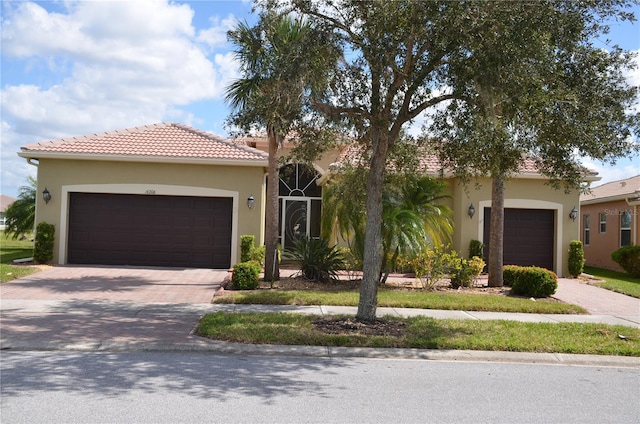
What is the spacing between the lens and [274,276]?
49.9 ft

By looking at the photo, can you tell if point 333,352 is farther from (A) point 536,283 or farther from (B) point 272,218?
(A) point 536,283

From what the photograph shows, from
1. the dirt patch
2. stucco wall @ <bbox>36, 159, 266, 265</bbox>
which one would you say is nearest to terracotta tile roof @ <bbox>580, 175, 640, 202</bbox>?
stucco wall @ <bbox>36, 159, 266, 265</bbox>

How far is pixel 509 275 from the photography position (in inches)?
607

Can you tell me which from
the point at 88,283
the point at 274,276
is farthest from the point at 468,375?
the point at 88,283

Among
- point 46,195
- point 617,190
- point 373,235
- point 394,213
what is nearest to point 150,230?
point 46,195

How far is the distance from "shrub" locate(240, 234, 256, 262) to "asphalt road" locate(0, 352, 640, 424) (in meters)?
9.15

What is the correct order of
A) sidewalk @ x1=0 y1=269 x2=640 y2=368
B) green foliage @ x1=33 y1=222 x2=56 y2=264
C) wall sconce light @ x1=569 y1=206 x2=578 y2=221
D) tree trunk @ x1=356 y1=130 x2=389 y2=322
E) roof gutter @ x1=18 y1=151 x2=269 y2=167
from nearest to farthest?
sidewalk @ x1=0 y1=269 x2=640 y2=368
tree trunk @ x1=356 y1=130 x2=389 y2=322
green foliage @ x1=33 y1=222 x2=56 y2=264
roof gutter @ x1=18 y1=151 x2=269 y2=167
wall sconce light @ x1=569 y1=206 x2=578 y2=221

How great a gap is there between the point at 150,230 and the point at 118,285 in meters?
4.31

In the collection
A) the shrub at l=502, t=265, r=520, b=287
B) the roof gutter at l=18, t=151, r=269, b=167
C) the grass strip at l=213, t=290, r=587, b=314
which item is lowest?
the grass strip at l=213, t=290, r=587, b=314

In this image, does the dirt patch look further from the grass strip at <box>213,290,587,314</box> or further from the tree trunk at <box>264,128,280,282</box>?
the tree trunk at <box>264,128,280,282</box>

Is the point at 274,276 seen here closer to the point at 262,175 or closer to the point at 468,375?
the point at 262,175

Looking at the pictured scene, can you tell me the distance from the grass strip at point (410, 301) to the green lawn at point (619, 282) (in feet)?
13.7

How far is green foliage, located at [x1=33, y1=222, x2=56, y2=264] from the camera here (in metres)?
17.5

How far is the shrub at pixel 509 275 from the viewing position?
15182mm
